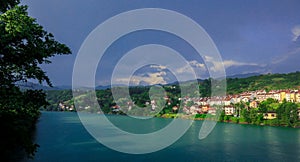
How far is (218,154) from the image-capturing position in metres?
13.5

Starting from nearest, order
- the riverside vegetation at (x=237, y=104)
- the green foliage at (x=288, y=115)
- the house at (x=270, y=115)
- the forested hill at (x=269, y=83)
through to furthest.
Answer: the green foliage at (x=288, y=115) < the riverside vegetation at (x=237, y=104) < the house at (x=270, y=115) < the forested hill at (x=269, y=83)

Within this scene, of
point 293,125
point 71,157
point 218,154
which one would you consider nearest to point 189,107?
point 293,125

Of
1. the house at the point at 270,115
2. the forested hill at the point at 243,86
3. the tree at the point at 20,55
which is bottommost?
the house at the point at 270,115

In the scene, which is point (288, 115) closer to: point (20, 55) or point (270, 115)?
point (270, 115)

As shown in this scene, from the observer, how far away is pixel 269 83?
188ft

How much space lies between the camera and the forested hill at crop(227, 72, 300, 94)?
53250mm

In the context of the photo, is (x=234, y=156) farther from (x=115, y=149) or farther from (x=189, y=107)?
(x=189, y=107)

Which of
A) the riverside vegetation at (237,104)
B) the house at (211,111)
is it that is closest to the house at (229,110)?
the riverside vegetation at (237,104)

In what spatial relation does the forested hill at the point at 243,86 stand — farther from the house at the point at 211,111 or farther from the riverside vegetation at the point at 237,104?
the house at the point at 211,111

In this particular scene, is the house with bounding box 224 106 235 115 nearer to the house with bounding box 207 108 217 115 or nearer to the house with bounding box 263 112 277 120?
the house with bounding box 207 108 217 115

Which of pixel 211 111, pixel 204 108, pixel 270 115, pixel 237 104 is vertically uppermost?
pixel 237 104

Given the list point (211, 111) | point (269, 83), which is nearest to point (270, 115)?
point (211, 111)

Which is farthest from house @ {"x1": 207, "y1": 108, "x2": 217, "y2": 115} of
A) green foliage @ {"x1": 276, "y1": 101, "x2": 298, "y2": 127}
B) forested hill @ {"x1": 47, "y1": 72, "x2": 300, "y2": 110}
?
forested hill @ {"x1": 47, "y1": 72, "x2": 300, "y2": 110}

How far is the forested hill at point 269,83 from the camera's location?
53.2m
